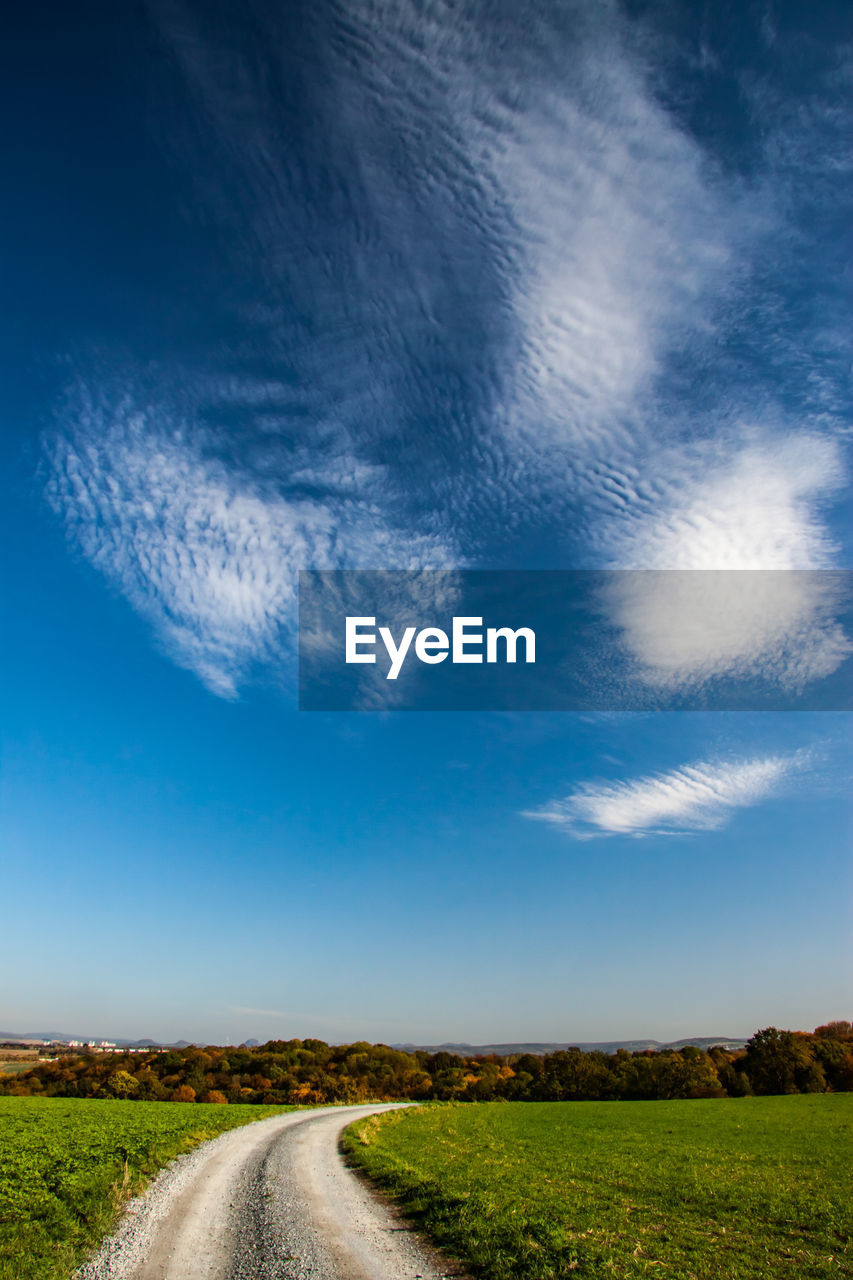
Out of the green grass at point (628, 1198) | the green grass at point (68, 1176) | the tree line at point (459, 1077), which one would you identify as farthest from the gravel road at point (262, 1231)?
the tree line at point (459, 1077)

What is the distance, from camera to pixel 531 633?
117ft

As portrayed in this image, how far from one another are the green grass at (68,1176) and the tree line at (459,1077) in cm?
5383

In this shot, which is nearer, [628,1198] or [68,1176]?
[628,1198]

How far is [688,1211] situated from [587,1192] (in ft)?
12.1

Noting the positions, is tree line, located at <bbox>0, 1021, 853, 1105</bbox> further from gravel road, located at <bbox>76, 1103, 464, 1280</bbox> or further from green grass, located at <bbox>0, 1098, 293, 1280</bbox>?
gravel road, located at <bbox>76, 1103, 464, 1280</bbox>

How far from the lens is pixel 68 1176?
21.5 metres

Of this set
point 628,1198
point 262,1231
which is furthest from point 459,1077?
point 262,1231

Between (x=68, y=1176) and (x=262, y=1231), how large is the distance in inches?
407

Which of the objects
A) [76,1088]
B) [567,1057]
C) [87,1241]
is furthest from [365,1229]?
[567,1057]

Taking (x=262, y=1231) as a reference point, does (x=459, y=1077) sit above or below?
below

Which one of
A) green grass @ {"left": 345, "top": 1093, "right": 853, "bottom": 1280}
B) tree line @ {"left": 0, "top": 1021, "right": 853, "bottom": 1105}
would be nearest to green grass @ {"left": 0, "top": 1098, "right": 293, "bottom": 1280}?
green grass @ {"left": 345, "top": 1093, "right": 853, "bottom": 1280}

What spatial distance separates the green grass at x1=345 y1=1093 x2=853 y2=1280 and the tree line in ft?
193

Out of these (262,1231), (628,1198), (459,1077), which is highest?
(262,1231)

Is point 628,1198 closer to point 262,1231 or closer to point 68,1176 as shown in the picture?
point 262,1231
